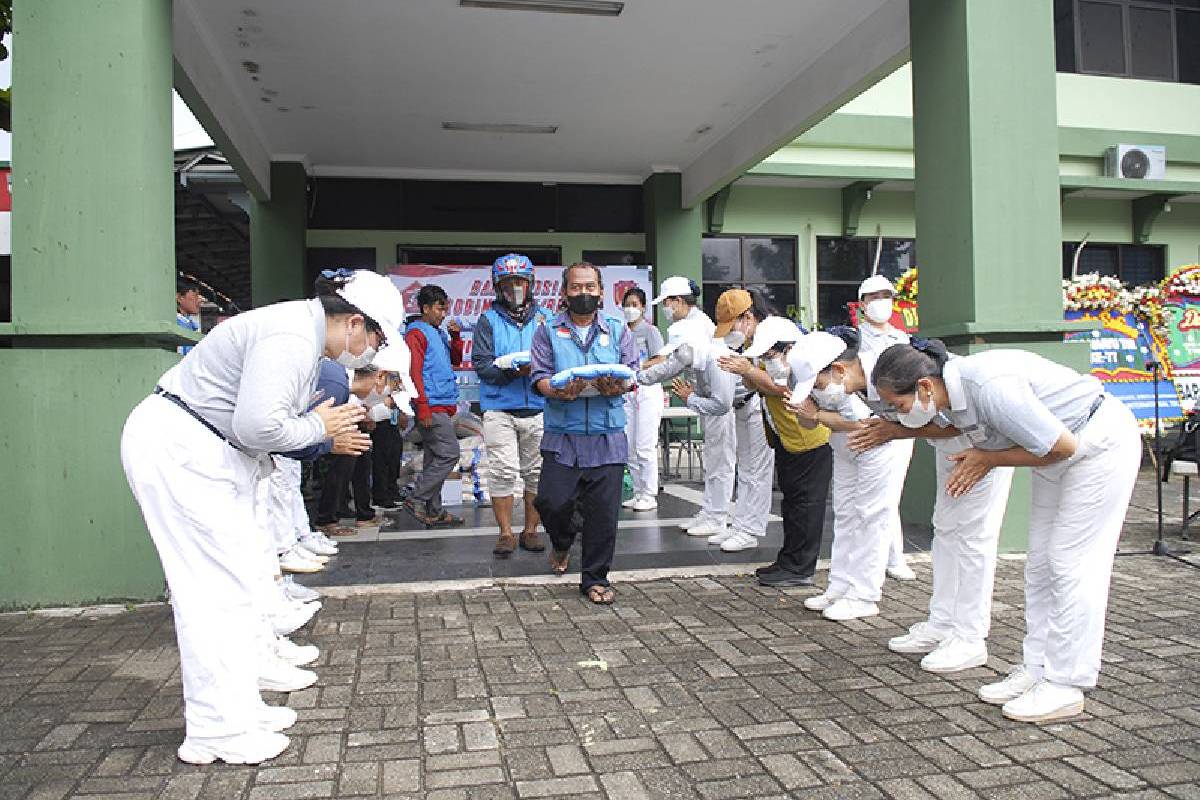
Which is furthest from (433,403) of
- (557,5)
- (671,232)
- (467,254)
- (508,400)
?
(671,232)

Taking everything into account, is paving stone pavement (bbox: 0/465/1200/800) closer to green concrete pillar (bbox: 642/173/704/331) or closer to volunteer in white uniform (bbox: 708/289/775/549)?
volunteer in white uniform (bbox: 708/289/775/549)

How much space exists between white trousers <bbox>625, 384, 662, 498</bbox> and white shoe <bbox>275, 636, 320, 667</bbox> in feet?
14.0

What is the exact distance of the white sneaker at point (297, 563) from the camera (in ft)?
18.9

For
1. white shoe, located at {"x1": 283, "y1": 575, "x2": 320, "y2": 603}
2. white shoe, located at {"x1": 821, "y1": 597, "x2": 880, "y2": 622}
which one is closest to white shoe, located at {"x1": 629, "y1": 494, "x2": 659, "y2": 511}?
white shoe, located at {"x1": 821, "y1": 597, "x2": 880, "y2": 622}

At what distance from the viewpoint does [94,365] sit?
5.20 m

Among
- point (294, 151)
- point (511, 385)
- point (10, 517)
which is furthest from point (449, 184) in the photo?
point (10, 517)

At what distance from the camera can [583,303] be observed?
5371 millimetres

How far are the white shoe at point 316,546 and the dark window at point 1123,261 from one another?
12.7m

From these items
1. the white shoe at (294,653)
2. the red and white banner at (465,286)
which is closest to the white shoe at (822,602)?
the white shoe at (294,653)

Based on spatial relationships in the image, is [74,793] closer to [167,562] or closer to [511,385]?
[167,562]

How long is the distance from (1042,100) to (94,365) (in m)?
6.22

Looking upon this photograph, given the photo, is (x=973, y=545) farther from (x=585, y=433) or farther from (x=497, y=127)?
(x=497, y=127)

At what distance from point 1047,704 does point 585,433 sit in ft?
8.92

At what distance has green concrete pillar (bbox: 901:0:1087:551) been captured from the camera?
6.25m
